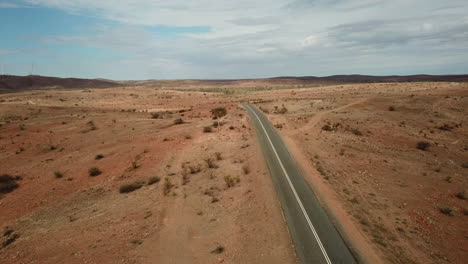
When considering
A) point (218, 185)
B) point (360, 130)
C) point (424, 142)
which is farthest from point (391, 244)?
point (360, 130)

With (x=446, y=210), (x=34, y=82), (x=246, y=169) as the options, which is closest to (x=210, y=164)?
(x=246, y=169)

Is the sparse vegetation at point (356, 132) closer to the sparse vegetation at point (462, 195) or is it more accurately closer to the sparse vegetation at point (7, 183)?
the sparse vegetation at point (462, 195)

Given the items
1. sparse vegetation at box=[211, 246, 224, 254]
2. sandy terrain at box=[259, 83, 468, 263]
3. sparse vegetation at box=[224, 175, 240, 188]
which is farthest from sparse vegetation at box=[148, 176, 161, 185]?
sandy terrain at box=[259, 83, 468, 263]

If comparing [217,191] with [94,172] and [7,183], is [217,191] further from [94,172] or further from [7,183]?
[7,183]

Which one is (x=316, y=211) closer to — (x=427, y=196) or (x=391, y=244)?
(x=391, y=244)

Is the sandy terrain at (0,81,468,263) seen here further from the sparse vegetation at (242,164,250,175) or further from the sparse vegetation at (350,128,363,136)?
the sparse vegetation at (350,128,363,136)
